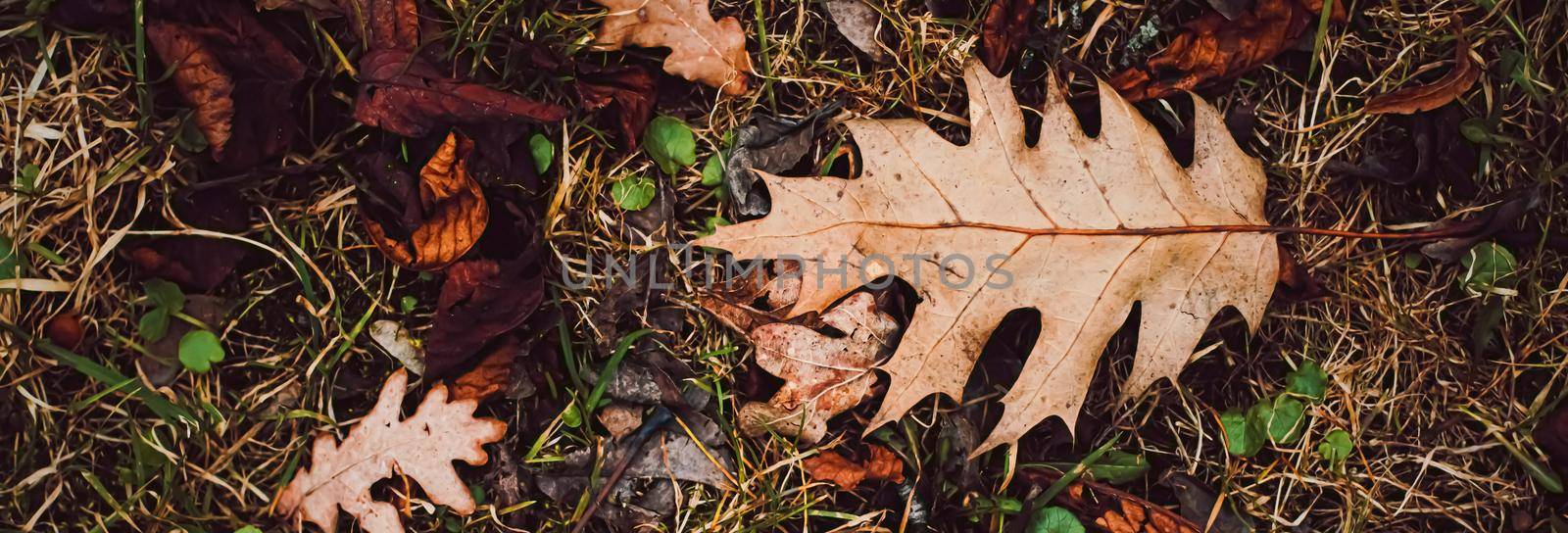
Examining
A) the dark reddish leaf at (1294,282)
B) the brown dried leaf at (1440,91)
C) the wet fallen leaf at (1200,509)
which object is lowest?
the wet fallen leaf at (1200,509)

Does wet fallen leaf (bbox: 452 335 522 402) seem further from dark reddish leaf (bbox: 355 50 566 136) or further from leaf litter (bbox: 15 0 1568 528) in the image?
dark reddish leaf (bbox: 355 50 566 136)

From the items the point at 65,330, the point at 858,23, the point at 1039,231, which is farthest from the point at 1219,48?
the point at 65,330

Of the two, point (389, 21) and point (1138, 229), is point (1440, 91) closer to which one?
point (1138, 229)

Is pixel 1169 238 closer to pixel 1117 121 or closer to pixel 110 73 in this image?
pixel 1117 121

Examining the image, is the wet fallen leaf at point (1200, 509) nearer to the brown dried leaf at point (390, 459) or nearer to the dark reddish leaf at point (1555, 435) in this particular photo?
the dark reddish leaf at point (1555, 435)

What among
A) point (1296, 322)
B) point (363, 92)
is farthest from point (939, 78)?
point (363, 92)

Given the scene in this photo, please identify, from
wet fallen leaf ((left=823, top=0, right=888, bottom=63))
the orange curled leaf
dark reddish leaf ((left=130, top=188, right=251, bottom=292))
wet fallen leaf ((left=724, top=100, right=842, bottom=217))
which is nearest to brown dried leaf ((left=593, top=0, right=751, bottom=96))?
wet fallen leaf ((left=724, top=100, right=842, bottom=217))

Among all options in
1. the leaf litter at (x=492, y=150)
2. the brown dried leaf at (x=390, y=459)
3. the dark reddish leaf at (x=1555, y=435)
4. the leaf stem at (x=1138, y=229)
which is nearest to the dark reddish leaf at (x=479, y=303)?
the leaf litter at (x=492, y=150)
